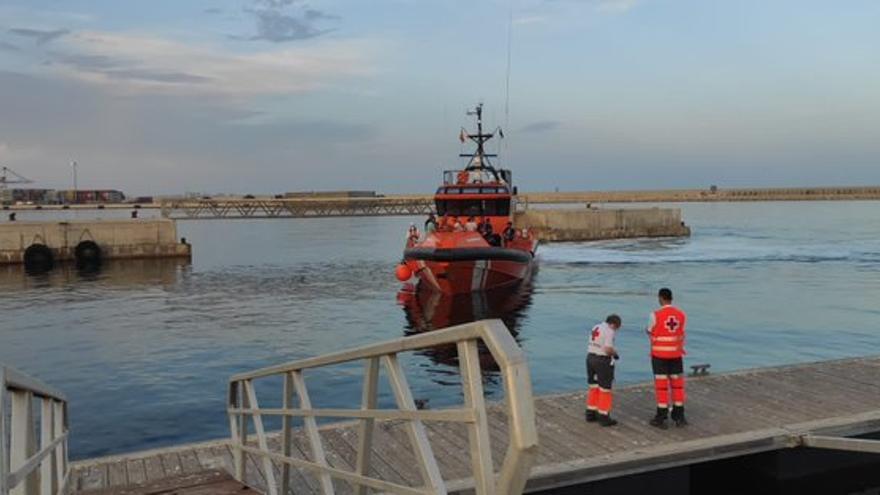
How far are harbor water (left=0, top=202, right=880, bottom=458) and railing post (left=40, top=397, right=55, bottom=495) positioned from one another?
9427 millimetres

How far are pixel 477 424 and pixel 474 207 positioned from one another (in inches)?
1220

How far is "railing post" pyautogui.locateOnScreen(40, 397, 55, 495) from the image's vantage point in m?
3.99

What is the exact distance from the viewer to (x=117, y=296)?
33750 mm

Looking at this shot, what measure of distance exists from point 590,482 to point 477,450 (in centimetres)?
585

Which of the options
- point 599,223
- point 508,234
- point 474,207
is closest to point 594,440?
point 508,234

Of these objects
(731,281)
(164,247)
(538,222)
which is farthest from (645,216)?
(164,247)

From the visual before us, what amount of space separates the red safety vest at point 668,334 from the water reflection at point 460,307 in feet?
47.8

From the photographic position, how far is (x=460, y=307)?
28.6 meters

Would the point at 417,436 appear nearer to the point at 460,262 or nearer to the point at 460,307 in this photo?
the point at 460,307

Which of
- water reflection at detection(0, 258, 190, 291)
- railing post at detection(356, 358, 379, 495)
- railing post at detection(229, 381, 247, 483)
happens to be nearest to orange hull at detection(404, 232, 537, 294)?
water reflection at detection(0, 258, 190, 291)

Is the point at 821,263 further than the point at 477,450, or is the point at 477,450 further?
the point at 821,263

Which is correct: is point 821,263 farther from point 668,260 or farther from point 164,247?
point 164,247

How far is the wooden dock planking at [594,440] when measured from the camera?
728 centimetres

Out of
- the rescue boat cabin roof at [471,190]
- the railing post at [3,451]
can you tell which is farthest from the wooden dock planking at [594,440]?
the rescue boat cabin roof at [471,190]
